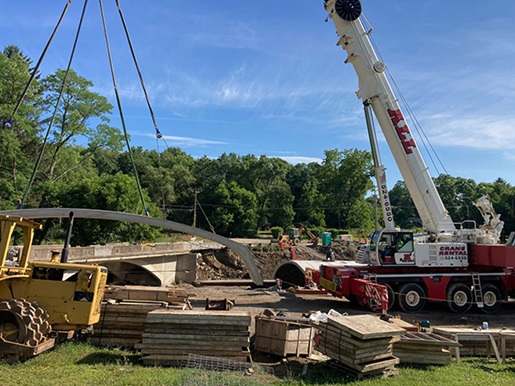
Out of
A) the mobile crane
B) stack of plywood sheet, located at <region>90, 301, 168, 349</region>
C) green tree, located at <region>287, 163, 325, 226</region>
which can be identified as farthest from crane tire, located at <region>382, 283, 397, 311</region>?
green tree, located at <region>287, 163, 325, 226</region>

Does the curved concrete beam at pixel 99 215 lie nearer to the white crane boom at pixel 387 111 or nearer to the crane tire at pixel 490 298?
the white crane boom at pixel 387 111

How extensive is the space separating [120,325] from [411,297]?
1215cm

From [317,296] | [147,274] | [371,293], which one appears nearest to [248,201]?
[147,274]

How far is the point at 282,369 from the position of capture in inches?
396

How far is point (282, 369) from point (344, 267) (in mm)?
9953

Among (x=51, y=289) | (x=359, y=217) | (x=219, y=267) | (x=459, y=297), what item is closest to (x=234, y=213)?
(x=359, y=217)

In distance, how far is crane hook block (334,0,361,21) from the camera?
2025 centimetres

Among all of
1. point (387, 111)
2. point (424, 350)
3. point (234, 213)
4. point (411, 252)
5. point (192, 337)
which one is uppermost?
point (387, 111)

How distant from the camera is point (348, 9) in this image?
2028 cm

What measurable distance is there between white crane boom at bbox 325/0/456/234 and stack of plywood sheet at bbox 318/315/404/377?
425 inches

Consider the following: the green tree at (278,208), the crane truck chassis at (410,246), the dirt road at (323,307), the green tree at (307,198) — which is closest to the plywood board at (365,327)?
the dirt road at (323,307)

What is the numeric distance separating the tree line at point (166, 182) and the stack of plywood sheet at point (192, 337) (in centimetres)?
1696

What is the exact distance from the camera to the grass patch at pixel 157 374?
8570 millimetres

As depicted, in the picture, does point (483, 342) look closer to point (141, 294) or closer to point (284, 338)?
point (284, 338)
